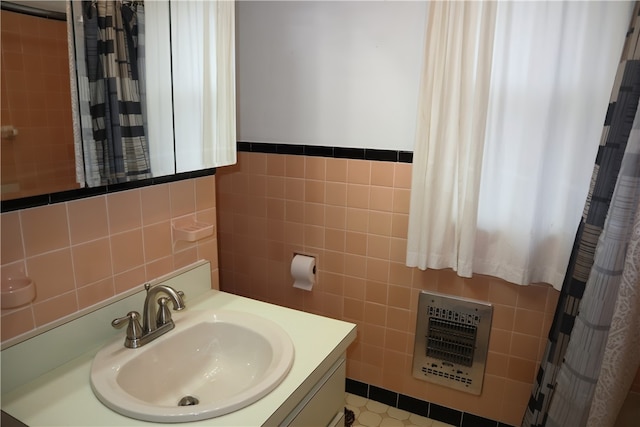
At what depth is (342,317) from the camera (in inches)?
85.7

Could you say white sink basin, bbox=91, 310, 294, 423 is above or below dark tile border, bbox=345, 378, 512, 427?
above

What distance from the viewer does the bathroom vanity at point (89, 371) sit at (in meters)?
0.97

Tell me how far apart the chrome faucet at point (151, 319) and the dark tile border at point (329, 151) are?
3.37ft

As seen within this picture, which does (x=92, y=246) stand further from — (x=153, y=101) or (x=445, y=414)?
(x=445, y=414)

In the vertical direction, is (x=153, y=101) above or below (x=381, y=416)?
above

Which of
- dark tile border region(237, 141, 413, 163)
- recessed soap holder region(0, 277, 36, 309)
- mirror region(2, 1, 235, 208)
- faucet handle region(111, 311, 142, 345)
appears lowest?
faucet handle region(111, 311, 142, 345)

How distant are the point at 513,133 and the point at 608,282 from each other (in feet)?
2.01

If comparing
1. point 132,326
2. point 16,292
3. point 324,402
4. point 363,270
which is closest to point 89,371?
point 132,326

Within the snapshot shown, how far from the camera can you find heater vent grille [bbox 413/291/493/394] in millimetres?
1891

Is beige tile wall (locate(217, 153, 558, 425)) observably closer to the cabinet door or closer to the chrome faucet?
the cabinet door

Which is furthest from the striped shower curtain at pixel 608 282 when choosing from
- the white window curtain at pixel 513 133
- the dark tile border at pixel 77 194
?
the dark tile border at pixel 77 194

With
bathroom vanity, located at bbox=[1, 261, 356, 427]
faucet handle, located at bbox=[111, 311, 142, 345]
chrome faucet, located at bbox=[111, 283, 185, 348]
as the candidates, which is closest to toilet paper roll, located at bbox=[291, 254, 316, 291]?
bathroom vanity, located at bbox=[1, 261, 356, 427]

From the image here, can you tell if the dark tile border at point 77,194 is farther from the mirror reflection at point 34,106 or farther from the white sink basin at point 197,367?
the white sink basin at point 197,367

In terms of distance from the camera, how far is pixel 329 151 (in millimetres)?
2012
